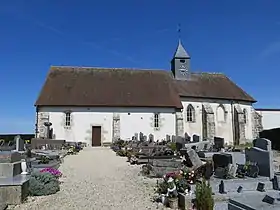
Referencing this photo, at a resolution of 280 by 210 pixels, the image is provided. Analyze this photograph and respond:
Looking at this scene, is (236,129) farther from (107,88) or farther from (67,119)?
(67,119)

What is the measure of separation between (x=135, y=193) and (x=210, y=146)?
11.0 meters

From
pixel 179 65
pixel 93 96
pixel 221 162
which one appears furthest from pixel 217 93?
pixel 221 162

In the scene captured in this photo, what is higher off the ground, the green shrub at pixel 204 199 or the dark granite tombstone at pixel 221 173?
the dark granite tombstone at pixel 221 173

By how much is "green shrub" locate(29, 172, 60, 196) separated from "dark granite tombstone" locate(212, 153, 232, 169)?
505cm

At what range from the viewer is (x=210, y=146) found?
18609 mm

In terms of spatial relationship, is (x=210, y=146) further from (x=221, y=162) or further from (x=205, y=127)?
(x=205, y=127)

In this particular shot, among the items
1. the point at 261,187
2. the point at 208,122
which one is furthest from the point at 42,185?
the point at 208,122

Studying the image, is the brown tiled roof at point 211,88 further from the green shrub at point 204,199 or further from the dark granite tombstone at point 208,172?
the green shrub at point 204,199

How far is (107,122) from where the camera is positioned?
96.1ft

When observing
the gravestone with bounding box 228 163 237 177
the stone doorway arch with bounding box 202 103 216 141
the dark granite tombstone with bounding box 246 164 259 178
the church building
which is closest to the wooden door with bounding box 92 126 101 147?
the church building

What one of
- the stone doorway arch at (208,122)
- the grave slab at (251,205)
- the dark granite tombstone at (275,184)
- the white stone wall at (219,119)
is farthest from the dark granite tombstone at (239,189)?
the stone doorway arch at (208,122)

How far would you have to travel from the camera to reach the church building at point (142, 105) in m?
28.7

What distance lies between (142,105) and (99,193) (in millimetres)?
21181

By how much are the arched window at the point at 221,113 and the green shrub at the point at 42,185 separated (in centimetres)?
2639
